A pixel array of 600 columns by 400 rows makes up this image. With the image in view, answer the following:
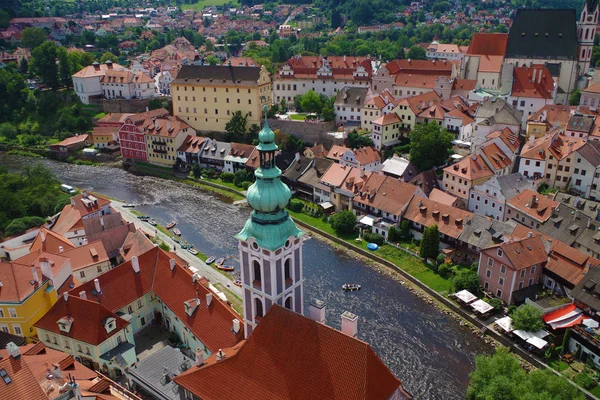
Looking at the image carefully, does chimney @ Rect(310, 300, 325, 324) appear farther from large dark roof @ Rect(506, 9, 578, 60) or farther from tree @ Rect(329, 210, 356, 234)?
large dark roof @ Rect(506, 9, 578, 60)

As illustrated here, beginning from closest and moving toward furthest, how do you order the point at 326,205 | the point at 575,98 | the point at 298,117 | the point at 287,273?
the point at 287,273 < the point at 326,205 < the point at 575,98 < the point at 298,117

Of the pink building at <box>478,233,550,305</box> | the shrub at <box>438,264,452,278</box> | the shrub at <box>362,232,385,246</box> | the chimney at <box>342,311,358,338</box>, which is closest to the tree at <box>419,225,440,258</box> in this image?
the shrub at <box>438,264,452,278</box>

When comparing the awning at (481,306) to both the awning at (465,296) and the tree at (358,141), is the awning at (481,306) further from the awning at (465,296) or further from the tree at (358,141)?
the tree at (358,141)

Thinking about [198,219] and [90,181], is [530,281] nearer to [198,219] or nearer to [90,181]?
[198,219]

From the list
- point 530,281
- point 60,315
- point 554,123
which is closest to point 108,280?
point 60,315

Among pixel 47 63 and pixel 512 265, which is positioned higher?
pixel 47 63

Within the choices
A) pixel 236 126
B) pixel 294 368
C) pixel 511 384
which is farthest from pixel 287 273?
pixel 236 126

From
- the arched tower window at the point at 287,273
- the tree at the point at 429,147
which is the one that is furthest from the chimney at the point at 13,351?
the tree at the point at 429,147

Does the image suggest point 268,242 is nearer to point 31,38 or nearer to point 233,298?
point 233,298
